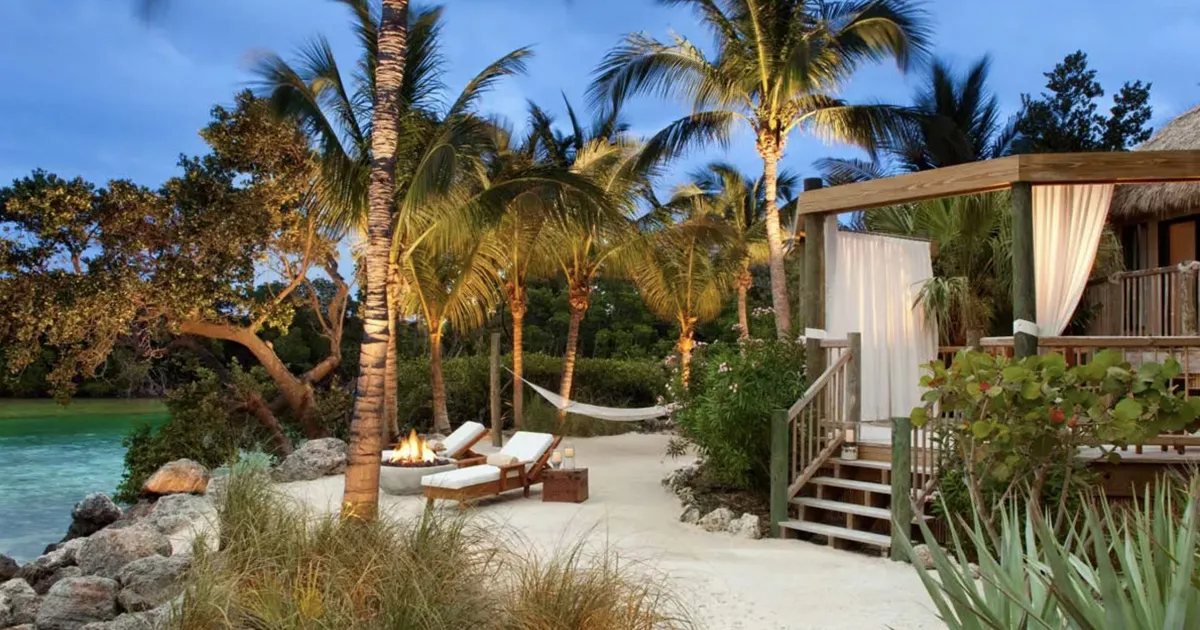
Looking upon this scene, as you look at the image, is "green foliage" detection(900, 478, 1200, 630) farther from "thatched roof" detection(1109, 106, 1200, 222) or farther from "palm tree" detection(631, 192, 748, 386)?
"palm tree" detection(631, 192, 748, 386)

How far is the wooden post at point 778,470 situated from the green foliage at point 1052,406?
1758 mm

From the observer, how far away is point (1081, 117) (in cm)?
1805

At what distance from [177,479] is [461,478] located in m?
4.81

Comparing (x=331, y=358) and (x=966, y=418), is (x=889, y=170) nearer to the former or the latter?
(x=331, y=358)

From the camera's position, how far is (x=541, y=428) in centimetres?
1573

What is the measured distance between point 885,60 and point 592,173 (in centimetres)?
576

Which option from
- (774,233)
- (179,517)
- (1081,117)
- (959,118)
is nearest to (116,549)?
(179,517)

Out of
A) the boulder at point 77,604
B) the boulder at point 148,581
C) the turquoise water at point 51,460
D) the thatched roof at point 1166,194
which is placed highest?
the thatched roof at point 1166,194

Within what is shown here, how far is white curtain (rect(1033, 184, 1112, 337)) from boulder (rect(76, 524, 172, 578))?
6.89 metres

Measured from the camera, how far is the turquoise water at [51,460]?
12445 mm

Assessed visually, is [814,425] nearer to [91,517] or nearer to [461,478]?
[461,478]

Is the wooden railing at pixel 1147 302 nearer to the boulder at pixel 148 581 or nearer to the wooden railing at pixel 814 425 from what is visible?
the wooden railing at pixel 814 425

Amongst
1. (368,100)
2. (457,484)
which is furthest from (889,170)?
(457,484)

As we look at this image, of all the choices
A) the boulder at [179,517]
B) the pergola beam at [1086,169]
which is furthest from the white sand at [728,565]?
the pergola beam at [1086,169]
